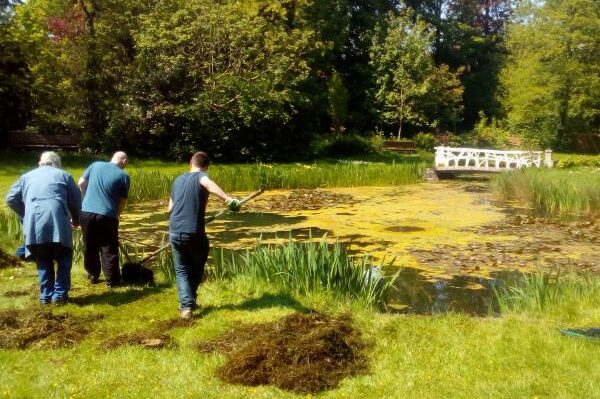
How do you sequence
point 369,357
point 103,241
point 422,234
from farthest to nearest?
1. point 422,234
2. point 103,241
3. point 369,357

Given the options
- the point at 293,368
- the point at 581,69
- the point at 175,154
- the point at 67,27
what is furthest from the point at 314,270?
the point at 581,69

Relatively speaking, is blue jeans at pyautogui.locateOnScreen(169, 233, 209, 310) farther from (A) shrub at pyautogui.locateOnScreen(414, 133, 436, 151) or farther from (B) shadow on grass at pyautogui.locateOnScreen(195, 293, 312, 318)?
(A) shrub at pyautogui.locateOnScreen(414, 133, 436, 151)

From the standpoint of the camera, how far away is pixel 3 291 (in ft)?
22.8

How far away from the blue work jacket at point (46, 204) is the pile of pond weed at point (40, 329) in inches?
30.2

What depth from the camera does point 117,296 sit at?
6.85 meters

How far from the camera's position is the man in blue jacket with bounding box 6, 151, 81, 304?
629 cm

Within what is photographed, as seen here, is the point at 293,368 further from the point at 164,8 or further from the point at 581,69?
the point at 581,69

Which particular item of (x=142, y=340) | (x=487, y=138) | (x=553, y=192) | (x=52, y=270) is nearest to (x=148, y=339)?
(x=142, y=340)

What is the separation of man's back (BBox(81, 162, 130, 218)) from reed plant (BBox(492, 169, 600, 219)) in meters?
10.5

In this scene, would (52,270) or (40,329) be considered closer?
(40,329)

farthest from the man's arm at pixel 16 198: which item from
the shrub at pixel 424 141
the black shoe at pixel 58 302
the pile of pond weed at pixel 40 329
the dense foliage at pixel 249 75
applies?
the shrub at pixel 424 141

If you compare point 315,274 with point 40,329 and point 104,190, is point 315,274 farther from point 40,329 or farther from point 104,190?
point 40,329

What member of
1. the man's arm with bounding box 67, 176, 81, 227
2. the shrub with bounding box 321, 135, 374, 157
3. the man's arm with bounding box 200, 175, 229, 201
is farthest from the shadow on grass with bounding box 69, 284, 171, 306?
the shrub with bounding box 321, 135, 374, 157

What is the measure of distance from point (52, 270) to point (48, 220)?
0.58 meters
